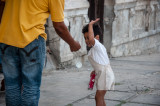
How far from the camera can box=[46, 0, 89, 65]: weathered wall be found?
300 inches

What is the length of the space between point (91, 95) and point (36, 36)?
2.26 m

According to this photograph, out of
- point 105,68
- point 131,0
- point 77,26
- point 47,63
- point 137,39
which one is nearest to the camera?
point 105,68

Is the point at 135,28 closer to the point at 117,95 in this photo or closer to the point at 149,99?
the point at 117,95

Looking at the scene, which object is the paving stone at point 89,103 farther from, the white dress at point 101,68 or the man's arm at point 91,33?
the man's arm at point 91,33

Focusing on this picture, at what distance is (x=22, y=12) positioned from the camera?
3.18m

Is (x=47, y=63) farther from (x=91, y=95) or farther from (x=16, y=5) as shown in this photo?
(x=16, y=5)

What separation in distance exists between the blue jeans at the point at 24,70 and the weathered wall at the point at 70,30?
4261 millimetres

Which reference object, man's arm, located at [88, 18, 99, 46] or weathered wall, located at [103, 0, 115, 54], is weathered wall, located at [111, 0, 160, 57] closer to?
weathered wall, located at [103, 0, 115, 54]

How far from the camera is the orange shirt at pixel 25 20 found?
318 cm

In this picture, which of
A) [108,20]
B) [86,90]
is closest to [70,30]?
[108,20]

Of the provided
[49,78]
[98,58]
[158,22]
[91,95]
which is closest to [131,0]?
[158,22]

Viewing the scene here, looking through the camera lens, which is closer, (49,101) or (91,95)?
(49,101)

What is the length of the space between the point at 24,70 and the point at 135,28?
9.19m

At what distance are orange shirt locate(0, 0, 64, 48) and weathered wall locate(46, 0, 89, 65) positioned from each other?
14.0ft
